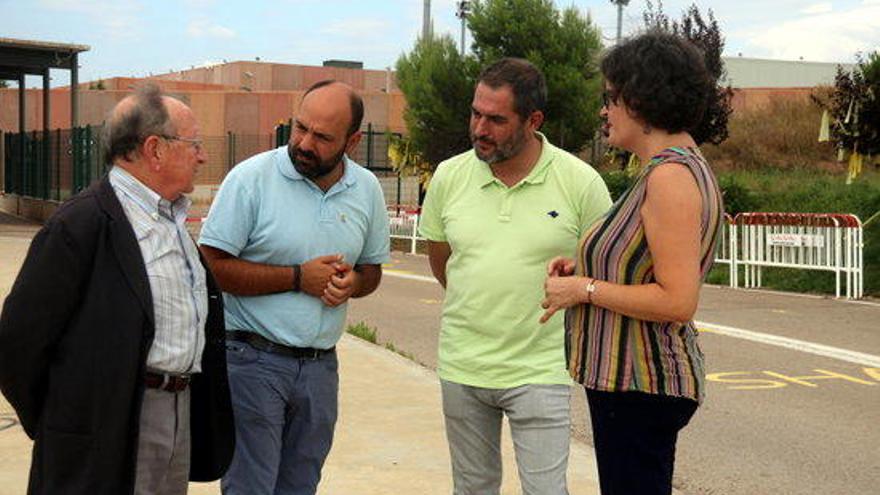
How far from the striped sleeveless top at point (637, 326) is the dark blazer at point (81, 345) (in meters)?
1.22

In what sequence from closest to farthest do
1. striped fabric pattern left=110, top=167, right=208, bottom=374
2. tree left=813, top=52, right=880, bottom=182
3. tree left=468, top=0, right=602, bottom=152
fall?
striped fabric pattern left=110, top=167, right=208, bottom=374 < tree left=813, top=52, right=880, bottom=182 < tree left=468, top=0, right=602, bottom=152

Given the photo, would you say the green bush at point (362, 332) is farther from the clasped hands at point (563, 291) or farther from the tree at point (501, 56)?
the tree at point (501, 56)

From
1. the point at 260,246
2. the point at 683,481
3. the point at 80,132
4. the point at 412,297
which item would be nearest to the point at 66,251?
the point at 260,246

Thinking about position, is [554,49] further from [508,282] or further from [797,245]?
[508,282]

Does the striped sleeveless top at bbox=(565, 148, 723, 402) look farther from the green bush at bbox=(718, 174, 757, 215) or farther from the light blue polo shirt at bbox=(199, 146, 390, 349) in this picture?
the green bush at bbox=(718, 174, 757, 215)

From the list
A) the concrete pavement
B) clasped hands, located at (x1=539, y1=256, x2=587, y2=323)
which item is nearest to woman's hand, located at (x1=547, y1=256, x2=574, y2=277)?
clasped hands, located at (x1=539, y1=256, x2=587, y2=323)

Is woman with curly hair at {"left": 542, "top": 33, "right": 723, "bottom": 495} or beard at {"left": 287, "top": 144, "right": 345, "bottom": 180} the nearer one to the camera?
woman with curly hair at {"left": 542, "top": 33, "right": 723, "bottom": 495}

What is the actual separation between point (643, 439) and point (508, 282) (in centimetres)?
105

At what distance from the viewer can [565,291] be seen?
3.58m

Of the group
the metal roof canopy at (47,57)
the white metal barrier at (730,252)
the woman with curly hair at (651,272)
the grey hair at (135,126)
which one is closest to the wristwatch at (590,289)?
the woman with curly hair at (651,272)

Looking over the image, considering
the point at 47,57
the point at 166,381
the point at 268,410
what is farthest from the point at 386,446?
the point at 47,57

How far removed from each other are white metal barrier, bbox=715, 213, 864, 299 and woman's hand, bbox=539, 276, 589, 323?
14601 mm

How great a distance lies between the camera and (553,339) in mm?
4402

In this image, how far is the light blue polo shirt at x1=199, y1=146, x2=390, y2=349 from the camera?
4301mm
